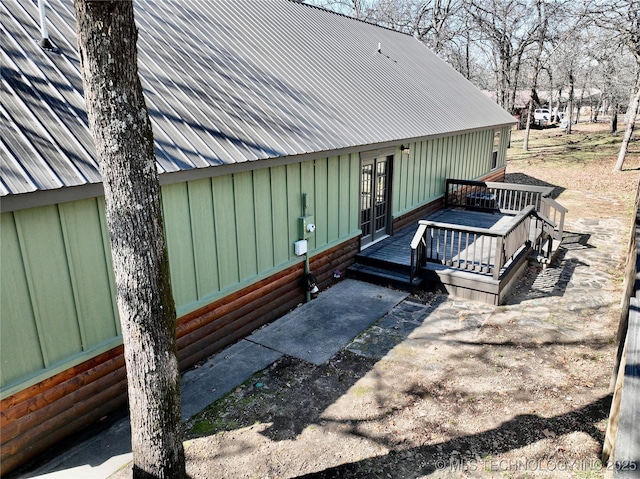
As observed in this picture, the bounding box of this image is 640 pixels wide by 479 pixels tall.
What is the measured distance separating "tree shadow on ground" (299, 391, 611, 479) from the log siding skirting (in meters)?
2.41

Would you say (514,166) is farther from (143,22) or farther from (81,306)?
(81,306)

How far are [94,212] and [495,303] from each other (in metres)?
6.37

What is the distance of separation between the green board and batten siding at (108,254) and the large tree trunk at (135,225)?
1440 millimetres

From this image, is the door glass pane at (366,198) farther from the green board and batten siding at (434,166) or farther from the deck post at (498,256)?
the deck post at (498,256)

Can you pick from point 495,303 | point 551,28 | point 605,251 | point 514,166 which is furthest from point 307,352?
point 551,28

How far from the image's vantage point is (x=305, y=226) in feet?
25.1

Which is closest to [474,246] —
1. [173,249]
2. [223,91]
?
[223,91]

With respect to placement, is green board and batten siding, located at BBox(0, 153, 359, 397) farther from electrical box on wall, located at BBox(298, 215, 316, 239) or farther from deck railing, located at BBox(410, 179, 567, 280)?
deck railing, located at BBox(410, 179, 567, 280)

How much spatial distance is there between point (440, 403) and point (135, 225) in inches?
154

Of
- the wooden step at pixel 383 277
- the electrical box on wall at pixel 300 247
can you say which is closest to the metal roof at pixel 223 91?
the electrical box on wall at pixel 300 247

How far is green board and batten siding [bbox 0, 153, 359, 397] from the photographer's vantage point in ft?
13.7

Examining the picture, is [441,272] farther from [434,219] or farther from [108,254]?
[108,254]

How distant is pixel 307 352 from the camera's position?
21.0 feet

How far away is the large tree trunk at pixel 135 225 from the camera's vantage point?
2.88 metres
